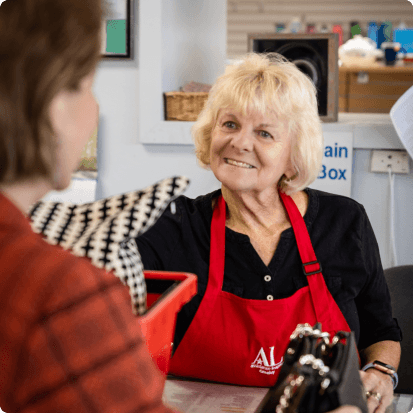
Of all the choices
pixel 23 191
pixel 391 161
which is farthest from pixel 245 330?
pixel 391 161

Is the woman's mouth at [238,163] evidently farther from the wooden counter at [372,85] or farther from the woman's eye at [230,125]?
the wooden counter at [372,85]

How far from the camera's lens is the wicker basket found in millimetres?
2264

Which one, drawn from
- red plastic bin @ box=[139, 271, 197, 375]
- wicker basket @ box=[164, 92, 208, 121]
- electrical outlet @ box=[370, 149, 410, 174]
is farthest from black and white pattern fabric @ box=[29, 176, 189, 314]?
electrical outlet @ box=[370, 149, 410, 174]

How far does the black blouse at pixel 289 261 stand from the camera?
1406 mm

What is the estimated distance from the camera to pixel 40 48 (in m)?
0.47

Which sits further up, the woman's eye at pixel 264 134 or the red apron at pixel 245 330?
the woman's eye at pixel 264 134

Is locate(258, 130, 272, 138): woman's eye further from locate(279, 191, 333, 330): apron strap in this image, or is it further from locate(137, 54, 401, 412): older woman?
locate(279, 191, 333, 330): apron strap

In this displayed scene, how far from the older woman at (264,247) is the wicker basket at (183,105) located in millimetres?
718

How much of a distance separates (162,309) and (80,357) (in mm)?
208

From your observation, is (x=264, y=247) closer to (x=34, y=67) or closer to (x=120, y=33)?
(x=34, y=67)

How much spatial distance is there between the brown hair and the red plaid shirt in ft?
0.25

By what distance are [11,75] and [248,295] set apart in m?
1.03

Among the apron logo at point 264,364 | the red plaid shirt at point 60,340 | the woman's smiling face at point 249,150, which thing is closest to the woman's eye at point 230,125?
the woman's smiling face at point 249,150

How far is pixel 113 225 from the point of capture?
1.94 ft
